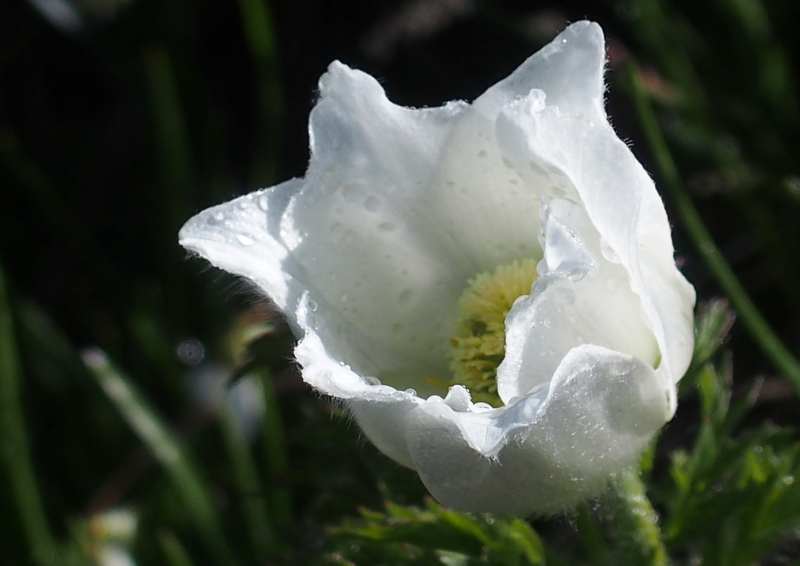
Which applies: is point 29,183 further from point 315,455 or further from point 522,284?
point 522,284

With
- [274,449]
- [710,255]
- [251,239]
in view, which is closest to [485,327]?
[251,239]

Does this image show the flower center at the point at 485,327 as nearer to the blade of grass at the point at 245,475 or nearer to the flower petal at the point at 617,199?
the flower petal at the point at 617,199

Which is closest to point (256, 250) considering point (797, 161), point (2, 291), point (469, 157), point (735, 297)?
point (469, 157)

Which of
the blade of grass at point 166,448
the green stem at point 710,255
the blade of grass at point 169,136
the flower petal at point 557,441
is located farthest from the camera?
the blade of grass at point 169,136

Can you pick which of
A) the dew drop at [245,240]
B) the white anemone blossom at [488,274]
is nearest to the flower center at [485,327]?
the white anemone blossom at [488,274]

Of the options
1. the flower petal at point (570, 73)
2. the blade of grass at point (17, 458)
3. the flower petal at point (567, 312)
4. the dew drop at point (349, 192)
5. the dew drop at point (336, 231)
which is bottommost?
the blade of grass at point (17, 458)

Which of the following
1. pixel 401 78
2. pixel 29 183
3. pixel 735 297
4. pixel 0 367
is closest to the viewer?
pixel 735 297
